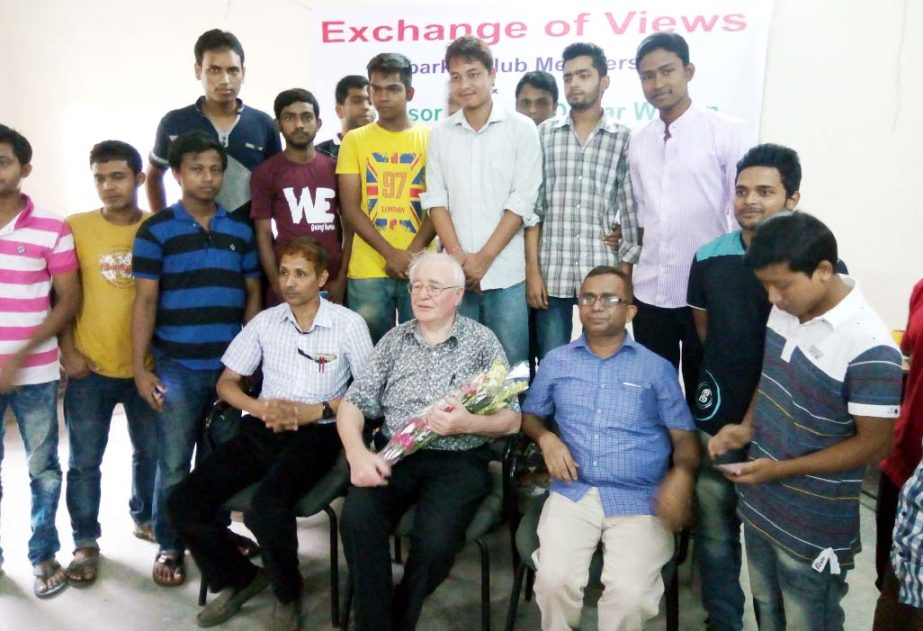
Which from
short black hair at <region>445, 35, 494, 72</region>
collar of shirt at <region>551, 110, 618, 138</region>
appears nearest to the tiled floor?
collar of shirt at <region>551, 110, 618, 138</region>

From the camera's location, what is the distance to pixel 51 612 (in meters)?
2.43

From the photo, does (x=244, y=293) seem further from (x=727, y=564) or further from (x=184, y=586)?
(x=727, y=564)

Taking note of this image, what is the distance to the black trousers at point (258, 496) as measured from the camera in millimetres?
2143

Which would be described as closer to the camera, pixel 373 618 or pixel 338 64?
pixel 373 618

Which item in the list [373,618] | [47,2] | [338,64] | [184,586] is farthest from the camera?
[47,2]

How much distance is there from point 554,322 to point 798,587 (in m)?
1.40

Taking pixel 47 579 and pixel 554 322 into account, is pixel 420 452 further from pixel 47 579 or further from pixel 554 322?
pixel 47 579

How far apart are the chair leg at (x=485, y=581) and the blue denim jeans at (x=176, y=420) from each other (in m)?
1.30

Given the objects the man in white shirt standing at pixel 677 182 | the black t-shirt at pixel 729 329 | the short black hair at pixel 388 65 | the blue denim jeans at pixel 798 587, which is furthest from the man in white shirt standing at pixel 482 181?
the blue denim jeans at pixel 798 587

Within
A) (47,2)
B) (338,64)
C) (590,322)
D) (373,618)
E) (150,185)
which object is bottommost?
(373,618)

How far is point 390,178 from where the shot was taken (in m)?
2.83

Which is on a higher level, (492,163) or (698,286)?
(492,163)

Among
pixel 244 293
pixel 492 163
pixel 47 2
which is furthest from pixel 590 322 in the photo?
pixel 47 2

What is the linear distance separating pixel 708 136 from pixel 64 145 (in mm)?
4663
